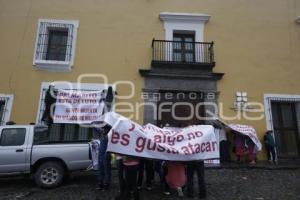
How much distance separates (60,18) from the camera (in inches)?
→ 466

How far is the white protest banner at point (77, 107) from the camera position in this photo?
10.4 meters

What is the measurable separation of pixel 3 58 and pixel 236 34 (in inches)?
374

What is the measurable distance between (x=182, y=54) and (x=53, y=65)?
205 inches

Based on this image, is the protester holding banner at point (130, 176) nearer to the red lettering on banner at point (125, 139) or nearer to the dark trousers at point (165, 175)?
the red lettering on banner at point (125, 139)

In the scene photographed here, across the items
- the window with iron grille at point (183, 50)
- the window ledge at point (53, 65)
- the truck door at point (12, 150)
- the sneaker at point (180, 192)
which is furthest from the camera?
the window with iron grille at point (183, 50)

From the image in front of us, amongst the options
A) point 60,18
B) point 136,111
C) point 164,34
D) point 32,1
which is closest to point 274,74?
point 164,34

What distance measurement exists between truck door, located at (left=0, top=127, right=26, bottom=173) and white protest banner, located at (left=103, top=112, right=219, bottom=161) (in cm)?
236

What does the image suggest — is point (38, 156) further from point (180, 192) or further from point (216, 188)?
point (216, 188)

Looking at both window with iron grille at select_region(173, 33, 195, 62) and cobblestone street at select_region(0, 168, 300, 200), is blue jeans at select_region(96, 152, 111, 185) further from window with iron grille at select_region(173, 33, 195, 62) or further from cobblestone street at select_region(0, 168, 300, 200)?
Answer: window with iron grille at select_region(173, 33, 195, 62)

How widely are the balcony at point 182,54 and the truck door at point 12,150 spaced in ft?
19.2

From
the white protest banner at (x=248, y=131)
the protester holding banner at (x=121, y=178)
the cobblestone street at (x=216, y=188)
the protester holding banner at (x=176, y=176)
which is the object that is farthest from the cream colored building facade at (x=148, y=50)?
the protester holding banner at (x=121, y=178)

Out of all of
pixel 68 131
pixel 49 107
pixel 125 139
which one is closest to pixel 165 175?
pixel 125 139

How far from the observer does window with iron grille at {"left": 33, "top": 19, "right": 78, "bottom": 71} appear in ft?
36.6

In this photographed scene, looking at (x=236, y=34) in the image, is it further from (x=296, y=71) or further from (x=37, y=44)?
(x=37, y=44)
